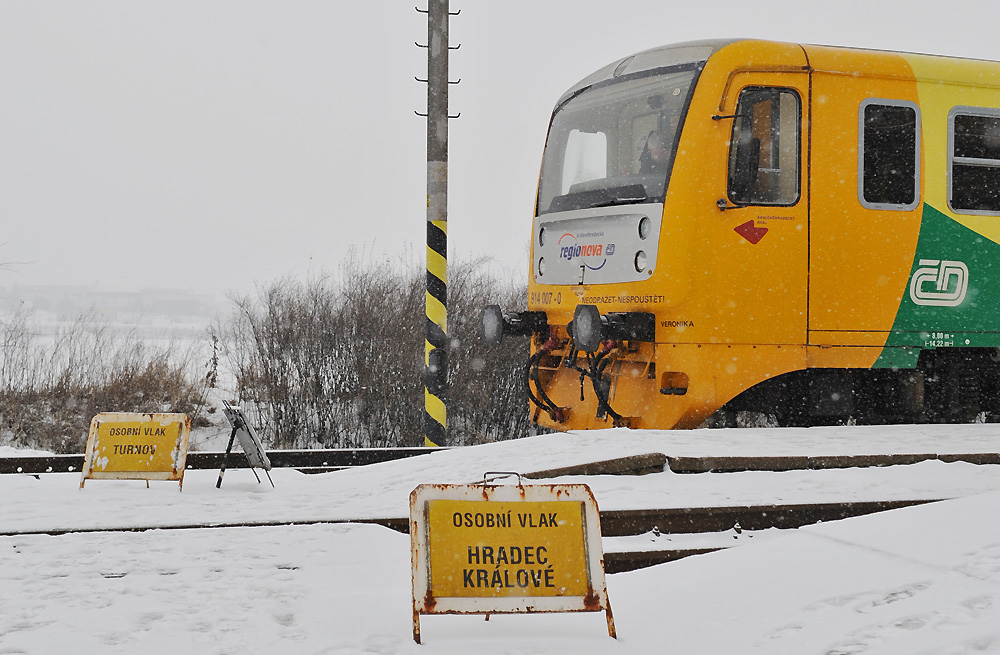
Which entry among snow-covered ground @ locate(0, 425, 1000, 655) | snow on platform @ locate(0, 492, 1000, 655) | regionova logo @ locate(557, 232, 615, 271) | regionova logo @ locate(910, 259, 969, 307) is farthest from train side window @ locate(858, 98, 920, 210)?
snow on platform @ locate(0, 492, 1000, 655)

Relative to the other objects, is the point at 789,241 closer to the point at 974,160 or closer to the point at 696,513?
the point at 974,160

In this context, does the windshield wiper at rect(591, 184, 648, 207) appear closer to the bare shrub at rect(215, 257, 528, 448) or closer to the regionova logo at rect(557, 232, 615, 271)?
the regionova logo at rect(557, 232, 615, 271)

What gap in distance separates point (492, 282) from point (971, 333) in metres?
6.70

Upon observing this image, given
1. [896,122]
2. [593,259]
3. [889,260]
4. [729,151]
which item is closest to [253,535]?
[593,259]

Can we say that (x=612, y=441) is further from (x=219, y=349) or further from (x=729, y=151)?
(x=219, y=349)

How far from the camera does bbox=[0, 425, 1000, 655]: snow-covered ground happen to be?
12.1 feet

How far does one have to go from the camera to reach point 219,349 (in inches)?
459

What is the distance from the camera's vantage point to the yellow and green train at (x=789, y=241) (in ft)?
24.3

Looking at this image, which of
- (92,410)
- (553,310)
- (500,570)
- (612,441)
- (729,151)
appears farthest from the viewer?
(92,410)

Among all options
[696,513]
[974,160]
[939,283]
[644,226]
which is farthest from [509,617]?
[974,160]

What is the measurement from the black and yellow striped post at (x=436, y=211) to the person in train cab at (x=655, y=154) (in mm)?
2699

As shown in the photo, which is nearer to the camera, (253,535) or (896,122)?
(253,535)

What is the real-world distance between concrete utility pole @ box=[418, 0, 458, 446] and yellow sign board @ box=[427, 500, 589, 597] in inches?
234

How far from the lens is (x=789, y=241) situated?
7516mm
